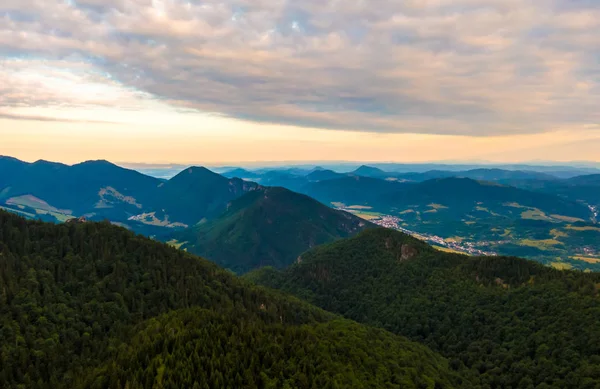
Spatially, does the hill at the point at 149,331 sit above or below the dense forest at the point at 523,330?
above

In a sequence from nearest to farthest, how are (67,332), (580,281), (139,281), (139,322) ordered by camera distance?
(67,332), (139,322), (139,281), (580,281)

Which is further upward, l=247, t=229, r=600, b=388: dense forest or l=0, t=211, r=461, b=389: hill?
l=0, t=211, r=461, b=389: hill

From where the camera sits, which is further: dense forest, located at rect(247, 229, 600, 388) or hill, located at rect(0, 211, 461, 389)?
dense forest, located at rect(247, 229, 600, 388)

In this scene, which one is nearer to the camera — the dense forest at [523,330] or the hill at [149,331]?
the hill at [149,331]

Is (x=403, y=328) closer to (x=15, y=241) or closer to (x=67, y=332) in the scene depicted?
(x=67, y=332)

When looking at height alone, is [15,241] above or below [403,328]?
above

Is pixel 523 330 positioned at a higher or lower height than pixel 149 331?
lower

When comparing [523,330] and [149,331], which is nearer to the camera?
[149,331]

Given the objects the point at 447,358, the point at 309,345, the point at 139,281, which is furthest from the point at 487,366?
the point at 139,281
